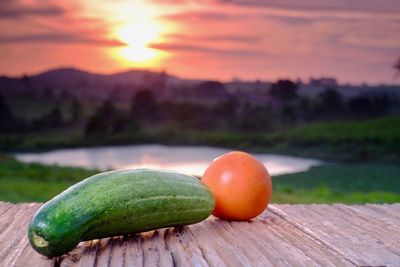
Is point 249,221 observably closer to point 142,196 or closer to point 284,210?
point 284,210

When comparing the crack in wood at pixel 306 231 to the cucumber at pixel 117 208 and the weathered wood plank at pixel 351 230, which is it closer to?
the weathered wood plank at pixel 351 230

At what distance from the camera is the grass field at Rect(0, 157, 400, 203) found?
10758 millimetres

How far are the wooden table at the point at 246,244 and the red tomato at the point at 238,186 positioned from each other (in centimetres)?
5

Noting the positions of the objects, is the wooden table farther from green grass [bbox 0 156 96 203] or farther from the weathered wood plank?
green grass [bbox 0 156 96 203]

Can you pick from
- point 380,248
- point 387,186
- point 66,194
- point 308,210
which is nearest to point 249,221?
point 308,210

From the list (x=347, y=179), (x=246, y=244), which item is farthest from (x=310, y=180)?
(x=246, y=244)

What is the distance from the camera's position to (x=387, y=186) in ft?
44.2

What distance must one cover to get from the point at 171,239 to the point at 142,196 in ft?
0.60

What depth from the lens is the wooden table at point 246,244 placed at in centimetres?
208

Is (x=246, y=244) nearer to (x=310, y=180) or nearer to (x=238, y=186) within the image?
(x=238, y=186)

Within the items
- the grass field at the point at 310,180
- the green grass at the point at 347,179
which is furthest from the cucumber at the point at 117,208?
the green grass at the point at 347,179

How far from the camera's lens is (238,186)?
273cm

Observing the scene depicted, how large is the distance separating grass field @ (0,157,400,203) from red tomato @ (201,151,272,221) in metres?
7.35

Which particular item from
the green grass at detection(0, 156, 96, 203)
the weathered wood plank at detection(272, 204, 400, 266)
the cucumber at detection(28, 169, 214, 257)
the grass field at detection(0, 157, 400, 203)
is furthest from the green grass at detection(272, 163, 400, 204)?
the cucumber at detection(28, 169, 214, 257)
